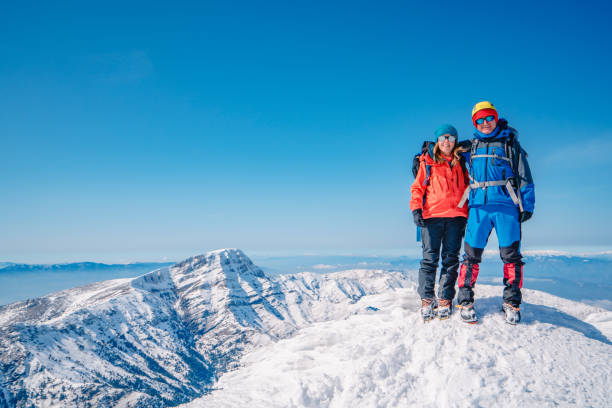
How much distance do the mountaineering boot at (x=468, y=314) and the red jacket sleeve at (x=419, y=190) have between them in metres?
2.91

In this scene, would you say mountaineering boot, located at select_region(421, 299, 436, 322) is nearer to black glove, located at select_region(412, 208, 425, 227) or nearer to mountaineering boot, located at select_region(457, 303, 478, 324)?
mountaineering boot, located at select_region(457, 303, 478, 324)

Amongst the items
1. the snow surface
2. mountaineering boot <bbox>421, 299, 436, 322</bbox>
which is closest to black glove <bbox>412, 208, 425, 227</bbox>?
mountaineering boot <bbox>421, 299, 436, 322</bbox>

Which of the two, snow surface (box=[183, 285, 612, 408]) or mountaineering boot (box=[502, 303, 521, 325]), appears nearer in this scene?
snow surface (box=[183, 285, 612, 408])

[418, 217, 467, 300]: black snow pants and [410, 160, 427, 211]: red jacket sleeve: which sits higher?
[410, 160, 427, 211]: red jacket sleeve

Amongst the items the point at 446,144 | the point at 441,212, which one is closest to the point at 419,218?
the point at 441,212

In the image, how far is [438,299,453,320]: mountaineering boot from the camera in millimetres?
8125

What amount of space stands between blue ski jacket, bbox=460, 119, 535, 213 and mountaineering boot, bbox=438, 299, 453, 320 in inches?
110

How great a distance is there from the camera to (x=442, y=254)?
28.7 ft

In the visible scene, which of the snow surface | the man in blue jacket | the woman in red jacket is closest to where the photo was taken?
the snow surface

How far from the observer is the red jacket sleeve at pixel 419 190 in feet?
27.9

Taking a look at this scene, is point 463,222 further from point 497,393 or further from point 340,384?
point 340,384

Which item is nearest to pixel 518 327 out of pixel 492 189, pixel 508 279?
pixel 508 279

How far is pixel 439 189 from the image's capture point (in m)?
8.34

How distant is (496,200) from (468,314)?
10.2 ft
